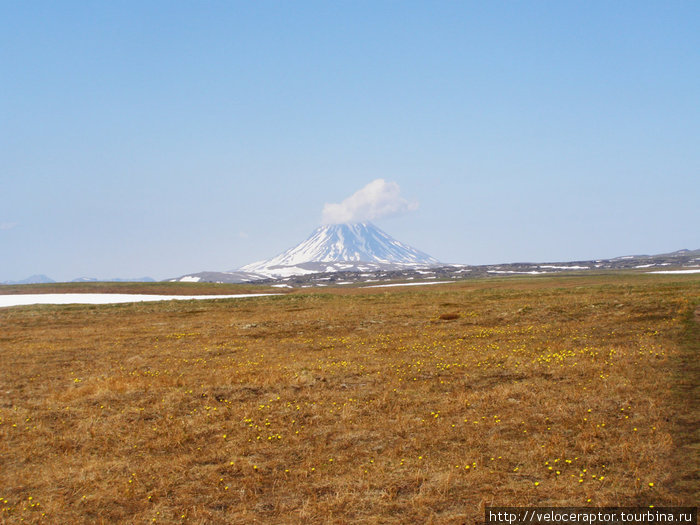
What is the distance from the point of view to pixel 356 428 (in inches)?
540

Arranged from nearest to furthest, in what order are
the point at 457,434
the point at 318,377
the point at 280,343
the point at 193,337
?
the point at 457,434, the point at 318,377, the point at 280,343, the point at 193,337

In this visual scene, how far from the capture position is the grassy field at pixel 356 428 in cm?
977

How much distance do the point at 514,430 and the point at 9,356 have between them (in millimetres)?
27678

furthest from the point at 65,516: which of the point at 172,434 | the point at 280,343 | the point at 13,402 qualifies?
the point at 280,343

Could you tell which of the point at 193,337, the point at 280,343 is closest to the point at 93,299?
the point at 193,337

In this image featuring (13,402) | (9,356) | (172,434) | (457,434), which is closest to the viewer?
(457,434)

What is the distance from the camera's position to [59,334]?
3694 cm

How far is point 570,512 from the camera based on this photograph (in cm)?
871

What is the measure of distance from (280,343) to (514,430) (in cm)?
1877

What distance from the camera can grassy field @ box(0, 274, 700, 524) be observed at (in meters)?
9.77

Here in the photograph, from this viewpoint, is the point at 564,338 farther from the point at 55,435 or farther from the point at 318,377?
the point at 55,435

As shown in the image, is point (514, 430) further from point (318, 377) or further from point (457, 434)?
point (318, 377)

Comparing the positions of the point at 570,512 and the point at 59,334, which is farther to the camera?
the point at 59,334

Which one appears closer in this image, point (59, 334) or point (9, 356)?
point (9, 356)
